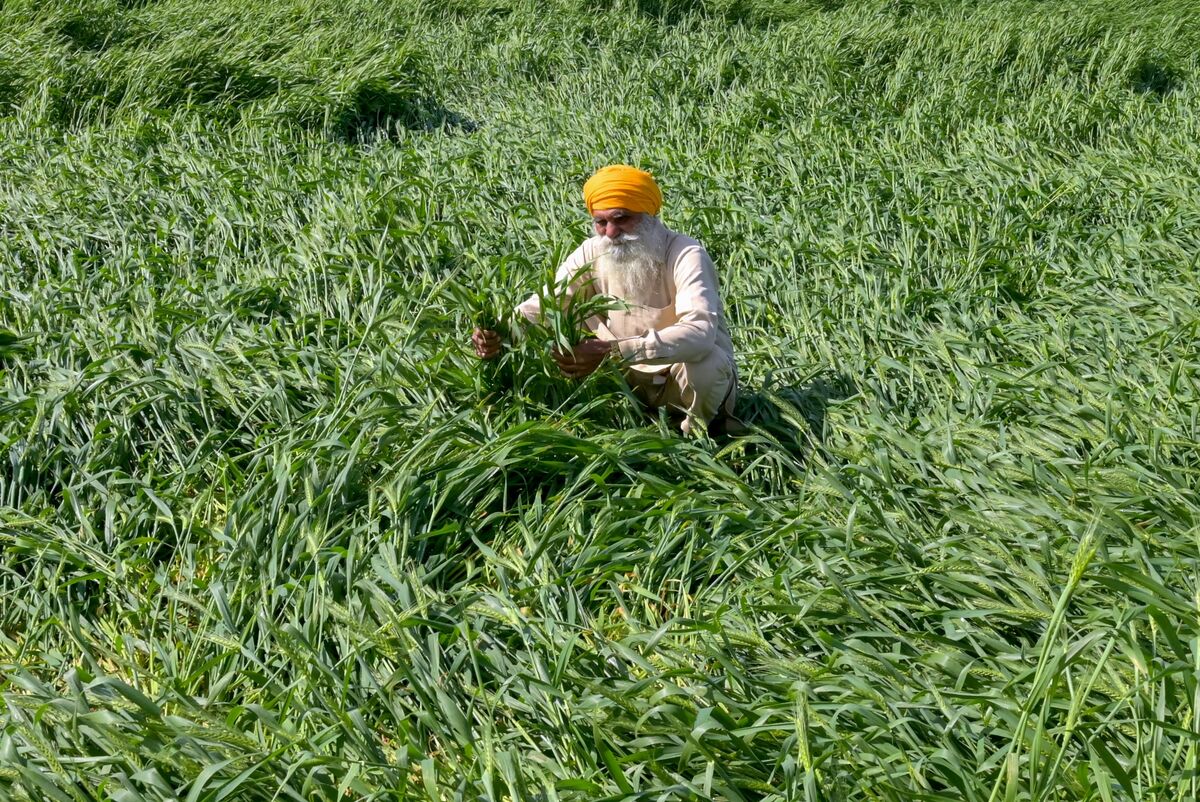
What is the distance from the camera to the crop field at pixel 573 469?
6.68ft

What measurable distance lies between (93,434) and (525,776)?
1.84m

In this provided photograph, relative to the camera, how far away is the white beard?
3.40 meters

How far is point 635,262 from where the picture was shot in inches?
134

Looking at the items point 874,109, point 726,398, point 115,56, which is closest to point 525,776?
point 726,398

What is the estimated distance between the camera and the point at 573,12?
8.40 m

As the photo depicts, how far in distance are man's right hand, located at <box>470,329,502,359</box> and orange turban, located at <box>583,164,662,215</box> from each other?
535 millimetres

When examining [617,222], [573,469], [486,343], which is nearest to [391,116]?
[617,222]

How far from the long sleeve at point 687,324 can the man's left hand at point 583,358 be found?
2.5 inches

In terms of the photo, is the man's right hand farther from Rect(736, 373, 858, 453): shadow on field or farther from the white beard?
Rect(736, 373, 858, 453): shadow on field

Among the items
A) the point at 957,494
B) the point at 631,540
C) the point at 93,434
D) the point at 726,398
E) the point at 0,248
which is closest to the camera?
the point at 631,540

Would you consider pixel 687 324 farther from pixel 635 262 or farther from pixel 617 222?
pixel 617 222

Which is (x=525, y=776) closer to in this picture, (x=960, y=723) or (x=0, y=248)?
(x=960, y=723)

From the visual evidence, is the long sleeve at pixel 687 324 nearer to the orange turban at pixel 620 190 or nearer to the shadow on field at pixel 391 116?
the orange turban at pixel 620 190

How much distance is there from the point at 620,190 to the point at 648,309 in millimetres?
377
